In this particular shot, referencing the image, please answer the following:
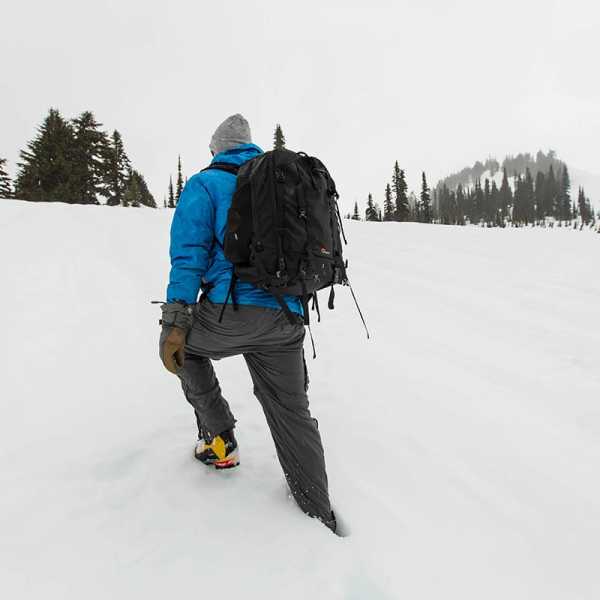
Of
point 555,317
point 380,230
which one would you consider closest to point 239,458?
point 555,317

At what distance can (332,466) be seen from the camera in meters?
3.16

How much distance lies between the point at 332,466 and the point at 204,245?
2.02 m

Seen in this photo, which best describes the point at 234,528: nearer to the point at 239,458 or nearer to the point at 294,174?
the point at 239,458

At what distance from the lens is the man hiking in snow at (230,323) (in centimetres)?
229

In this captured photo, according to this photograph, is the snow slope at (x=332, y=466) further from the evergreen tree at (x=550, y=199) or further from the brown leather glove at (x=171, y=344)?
the evergreen tree at (x=550, y=199)

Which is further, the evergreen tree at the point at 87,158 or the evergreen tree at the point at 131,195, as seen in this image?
the evergreen tree at the point at 131,195

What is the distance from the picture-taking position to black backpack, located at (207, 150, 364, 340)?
2.13 metres

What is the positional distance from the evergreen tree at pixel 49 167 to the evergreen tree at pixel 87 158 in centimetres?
51

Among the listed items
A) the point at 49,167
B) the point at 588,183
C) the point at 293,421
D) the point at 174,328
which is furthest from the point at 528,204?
the point at 174,328

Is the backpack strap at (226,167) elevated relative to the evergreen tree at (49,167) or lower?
lower

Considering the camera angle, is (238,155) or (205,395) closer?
(238,155)

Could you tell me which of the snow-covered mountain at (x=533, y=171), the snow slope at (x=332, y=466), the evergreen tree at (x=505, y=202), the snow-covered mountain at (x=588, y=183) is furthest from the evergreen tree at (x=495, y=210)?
the snow slope at (x=332, y=466)

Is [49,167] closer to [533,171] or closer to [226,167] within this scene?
[226,167]

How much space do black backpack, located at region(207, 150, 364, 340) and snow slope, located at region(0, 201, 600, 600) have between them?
141 centimetres
